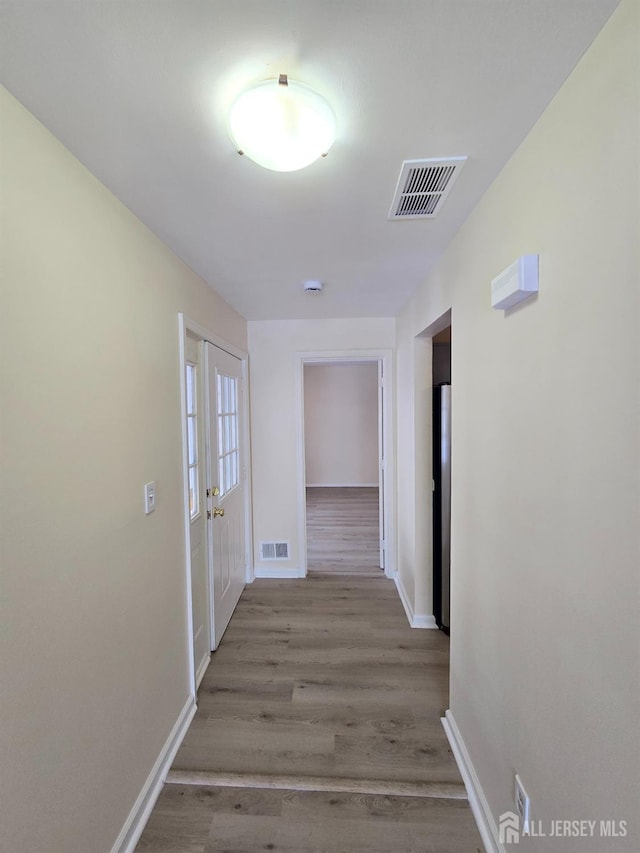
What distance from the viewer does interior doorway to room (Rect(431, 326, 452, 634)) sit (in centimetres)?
246

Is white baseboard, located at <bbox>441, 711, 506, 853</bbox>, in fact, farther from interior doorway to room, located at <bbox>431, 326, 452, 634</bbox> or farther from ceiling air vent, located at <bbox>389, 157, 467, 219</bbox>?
ceiling air vent, located at <bbox>389, 157, 467, 219</bbox>

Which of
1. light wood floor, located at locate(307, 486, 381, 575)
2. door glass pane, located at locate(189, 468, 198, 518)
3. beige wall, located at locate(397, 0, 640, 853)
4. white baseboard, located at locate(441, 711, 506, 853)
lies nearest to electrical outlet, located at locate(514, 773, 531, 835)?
beige wall, located at locate(397, 0, 640, 853)

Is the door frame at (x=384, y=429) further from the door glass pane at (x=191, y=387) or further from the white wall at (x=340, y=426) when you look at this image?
the white wall at (x=340, y=426)

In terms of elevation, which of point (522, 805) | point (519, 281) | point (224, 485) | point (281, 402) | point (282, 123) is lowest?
point (522, 805)

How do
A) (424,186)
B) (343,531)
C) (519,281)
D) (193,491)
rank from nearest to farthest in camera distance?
(519,281) → (424,186) → (193,491) → (343,531)

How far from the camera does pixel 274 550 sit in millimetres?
3447

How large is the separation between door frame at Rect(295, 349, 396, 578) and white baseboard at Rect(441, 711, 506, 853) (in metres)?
1.66

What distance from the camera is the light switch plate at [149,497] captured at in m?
1.48

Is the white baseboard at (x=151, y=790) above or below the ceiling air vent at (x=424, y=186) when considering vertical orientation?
below

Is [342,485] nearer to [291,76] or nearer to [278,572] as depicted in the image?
[278,572]

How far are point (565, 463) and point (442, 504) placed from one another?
1.71 m

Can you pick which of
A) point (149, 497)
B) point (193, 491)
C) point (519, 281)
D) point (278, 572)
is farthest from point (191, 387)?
point (278, 572)

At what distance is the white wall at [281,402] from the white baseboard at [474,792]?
6.30ft

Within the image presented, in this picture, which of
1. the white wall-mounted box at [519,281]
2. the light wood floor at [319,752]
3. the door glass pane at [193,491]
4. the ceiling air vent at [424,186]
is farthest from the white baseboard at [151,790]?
the ceiling air vent at [424,186]
